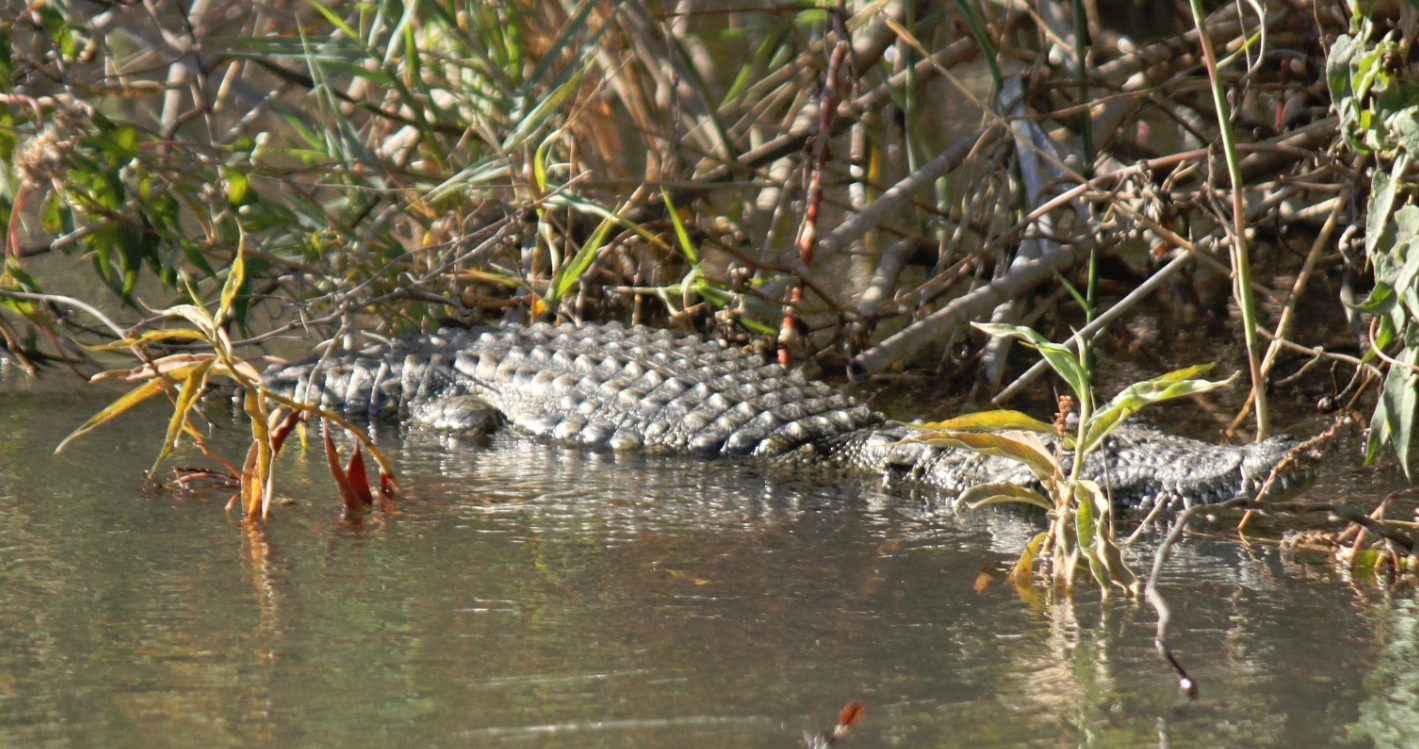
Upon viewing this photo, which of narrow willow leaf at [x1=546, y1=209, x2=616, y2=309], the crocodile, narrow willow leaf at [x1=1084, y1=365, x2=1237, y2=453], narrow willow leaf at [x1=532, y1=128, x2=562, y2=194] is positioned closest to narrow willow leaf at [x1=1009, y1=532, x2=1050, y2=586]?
narrow willow leaf at [x1=1084, y1=365, x2=1237, y2=453]

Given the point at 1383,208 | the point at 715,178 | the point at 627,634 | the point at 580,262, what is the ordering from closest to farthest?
the point at 627,634
the point at 1383,208
the point at 580,262
the point at 715,178

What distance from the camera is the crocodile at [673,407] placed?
9.89 ft

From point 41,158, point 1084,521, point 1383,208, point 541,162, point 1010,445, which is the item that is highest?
point 541,162

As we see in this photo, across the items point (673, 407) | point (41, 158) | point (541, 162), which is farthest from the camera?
point (673, 407)

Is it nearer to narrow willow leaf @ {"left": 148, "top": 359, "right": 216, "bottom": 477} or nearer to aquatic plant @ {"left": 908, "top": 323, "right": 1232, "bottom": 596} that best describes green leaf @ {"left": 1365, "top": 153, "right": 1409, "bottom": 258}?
aquatic plant @ {"left": 908, "top": 323, "right": 1232, "bottom": 596}

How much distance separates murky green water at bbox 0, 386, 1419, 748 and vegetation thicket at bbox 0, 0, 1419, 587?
0.25 m

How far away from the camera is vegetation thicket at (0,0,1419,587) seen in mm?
3109

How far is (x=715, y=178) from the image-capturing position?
4.28 m

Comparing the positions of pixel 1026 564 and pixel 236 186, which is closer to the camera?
pixel 1026 564

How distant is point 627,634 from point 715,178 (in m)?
2.60

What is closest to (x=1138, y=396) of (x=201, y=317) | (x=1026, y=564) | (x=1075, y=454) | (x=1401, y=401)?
(x=1075, y=454)

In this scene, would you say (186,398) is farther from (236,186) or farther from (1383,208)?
(1383,208)

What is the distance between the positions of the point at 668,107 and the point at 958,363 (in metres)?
1.12

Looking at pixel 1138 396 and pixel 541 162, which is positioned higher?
pixel 541 162
